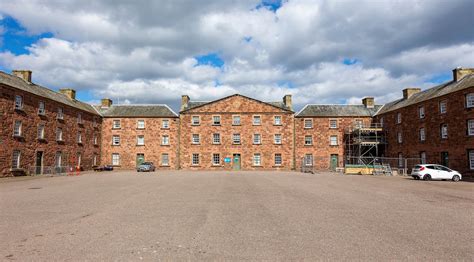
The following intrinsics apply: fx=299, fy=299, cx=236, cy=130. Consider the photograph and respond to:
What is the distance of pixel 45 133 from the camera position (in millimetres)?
31453

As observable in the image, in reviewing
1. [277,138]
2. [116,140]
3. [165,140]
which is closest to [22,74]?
[116,140]

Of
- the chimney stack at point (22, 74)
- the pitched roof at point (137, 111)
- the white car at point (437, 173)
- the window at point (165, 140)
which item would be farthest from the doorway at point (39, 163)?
the white car at point (437, 173)

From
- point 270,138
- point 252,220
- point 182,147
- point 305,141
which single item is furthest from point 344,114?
point 252,220

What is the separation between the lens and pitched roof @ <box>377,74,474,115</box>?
27734mm

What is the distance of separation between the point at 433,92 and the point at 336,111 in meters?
13.2

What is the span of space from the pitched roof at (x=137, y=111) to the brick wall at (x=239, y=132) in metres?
3.19

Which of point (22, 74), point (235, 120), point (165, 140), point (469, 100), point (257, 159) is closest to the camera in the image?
point (469, 100)

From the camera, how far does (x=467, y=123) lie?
26.4m

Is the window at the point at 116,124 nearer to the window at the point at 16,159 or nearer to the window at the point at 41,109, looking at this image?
the window at the point at 41,109

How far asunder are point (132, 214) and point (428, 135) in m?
32.1

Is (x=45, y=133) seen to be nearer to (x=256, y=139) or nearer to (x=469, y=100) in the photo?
(x=256, y=139)

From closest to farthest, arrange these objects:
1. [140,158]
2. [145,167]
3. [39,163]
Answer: [39,163]
[145,167]
[140,158]

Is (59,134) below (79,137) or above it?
above

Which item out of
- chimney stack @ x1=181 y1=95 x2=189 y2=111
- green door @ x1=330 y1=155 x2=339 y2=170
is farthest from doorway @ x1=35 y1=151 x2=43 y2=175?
green door @ x1=330 y1=155 x2=339 y2=170
